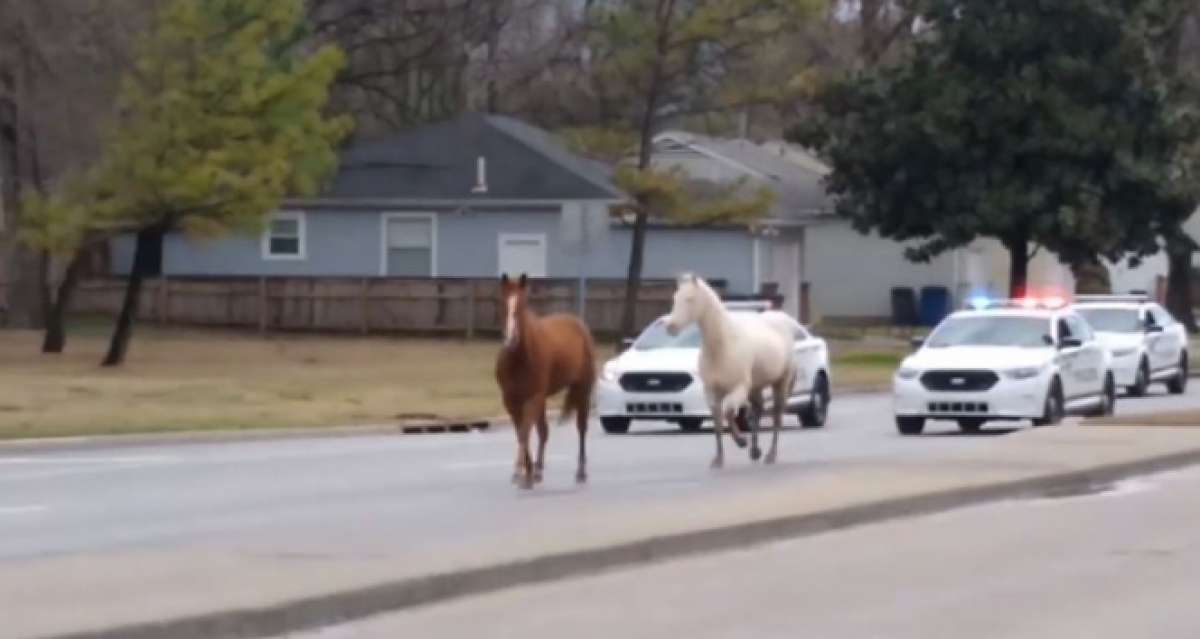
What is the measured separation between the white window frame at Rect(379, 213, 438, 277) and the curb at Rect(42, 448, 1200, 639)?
41.4 metres

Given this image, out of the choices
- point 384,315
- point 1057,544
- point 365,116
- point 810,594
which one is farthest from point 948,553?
point 365,116

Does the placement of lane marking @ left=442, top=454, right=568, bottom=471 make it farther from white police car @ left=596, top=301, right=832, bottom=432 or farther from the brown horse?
white police car @ left=596, top=301, right=832, bottom=432

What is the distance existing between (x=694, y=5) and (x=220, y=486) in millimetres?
31888

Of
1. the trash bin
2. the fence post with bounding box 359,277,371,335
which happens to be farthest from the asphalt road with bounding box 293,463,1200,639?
the trash bin

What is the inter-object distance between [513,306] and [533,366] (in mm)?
641

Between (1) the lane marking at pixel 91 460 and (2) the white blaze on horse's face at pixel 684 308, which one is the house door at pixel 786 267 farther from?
(2) the white blaze on horse's face at pixel 684 308

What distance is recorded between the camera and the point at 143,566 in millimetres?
15734

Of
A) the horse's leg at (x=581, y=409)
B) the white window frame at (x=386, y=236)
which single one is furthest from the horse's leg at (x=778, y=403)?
the white window frame at (x=386, y=236)

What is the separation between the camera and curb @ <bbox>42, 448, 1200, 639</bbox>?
13.5 m

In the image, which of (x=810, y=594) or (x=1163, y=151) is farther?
(x=1163, y=151)

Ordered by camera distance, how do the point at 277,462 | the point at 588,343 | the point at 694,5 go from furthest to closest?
the point at 694,5 → the point at 277,462 → the point at 588,343

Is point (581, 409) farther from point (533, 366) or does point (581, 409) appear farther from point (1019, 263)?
point (1019, 263)

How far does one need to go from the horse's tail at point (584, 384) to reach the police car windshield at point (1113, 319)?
73.4 feet

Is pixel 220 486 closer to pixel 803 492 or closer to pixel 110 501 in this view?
pixel 110 501
